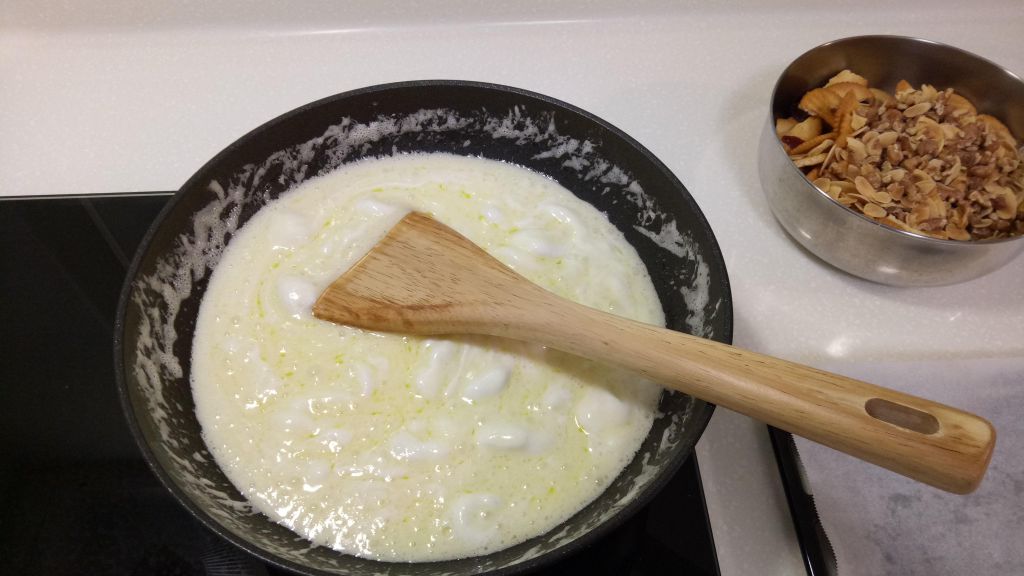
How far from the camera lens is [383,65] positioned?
1653mm

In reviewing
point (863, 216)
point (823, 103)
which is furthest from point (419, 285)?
point (823, 103)

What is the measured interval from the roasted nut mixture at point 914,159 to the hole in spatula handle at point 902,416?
23.9 inches

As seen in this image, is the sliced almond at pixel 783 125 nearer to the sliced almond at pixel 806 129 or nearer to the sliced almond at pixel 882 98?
the sliced almond at pixel 806 129

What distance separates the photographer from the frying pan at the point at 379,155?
0.89 meters

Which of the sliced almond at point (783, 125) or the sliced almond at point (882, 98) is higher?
the sliced almond at point (882, 98)

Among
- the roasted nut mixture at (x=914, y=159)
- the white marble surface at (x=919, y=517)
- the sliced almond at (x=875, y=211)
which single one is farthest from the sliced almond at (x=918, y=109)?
the white marble surface at (x=919, y=517)

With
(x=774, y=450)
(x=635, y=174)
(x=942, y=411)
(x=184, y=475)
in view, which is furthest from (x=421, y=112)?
(x=942, y=411)

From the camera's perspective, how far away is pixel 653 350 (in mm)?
887

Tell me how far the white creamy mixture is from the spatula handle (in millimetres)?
162

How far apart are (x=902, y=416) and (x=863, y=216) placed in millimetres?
558

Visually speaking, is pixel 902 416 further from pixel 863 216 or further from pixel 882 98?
pixel 882 98

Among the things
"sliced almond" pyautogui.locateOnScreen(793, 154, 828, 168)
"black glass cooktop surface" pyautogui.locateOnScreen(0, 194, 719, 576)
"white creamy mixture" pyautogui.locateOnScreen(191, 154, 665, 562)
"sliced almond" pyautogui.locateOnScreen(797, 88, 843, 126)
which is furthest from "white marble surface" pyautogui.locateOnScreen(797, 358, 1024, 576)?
"sliced almond" pyautogui.locateOnScreen(797, 88, 843, 126)

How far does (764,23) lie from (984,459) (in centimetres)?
136

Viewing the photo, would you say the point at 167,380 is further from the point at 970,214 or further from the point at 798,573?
the point at 970,214
